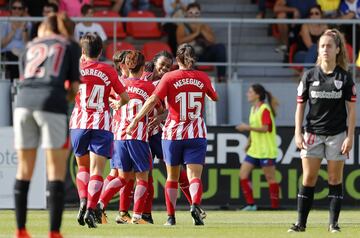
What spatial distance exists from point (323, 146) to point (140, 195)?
2.83m

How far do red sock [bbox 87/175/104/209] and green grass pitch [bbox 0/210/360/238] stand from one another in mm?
306

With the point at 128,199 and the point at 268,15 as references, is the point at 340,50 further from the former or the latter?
the point at 268,15

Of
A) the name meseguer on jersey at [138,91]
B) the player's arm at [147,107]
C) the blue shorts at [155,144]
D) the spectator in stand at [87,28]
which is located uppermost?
the spectator in stand at [87,28]

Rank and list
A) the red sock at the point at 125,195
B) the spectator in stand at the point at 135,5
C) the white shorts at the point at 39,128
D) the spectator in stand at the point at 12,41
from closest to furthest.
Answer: the white shorts at the point at 39,128 < the red sock at the point at 125,195 < the spectator in stand at the point at 12,41 < the spectator in stand at the point at 135,5

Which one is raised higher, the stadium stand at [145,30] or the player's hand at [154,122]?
the stadium stand at [145,30]

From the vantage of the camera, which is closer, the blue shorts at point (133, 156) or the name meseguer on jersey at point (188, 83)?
the name meseguer on jersey at point (188, 83)

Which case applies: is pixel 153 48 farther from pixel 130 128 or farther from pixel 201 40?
pixel 130 128

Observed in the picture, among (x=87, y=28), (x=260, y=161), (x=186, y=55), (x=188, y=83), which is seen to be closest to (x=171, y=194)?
(x=188, y=83)

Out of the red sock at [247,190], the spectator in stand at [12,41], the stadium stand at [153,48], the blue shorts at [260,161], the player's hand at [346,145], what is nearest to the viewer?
the player's hand at [346,145]

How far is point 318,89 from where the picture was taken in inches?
524

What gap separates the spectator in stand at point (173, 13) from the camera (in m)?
23.8

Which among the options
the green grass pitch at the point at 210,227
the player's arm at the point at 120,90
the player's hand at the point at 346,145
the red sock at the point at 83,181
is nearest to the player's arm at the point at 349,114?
the player's hand at the point at 346,145

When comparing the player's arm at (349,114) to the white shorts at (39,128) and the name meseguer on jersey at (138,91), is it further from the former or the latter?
the white shorts at (39,128)

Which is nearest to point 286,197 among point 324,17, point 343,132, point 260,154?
point 260,154
